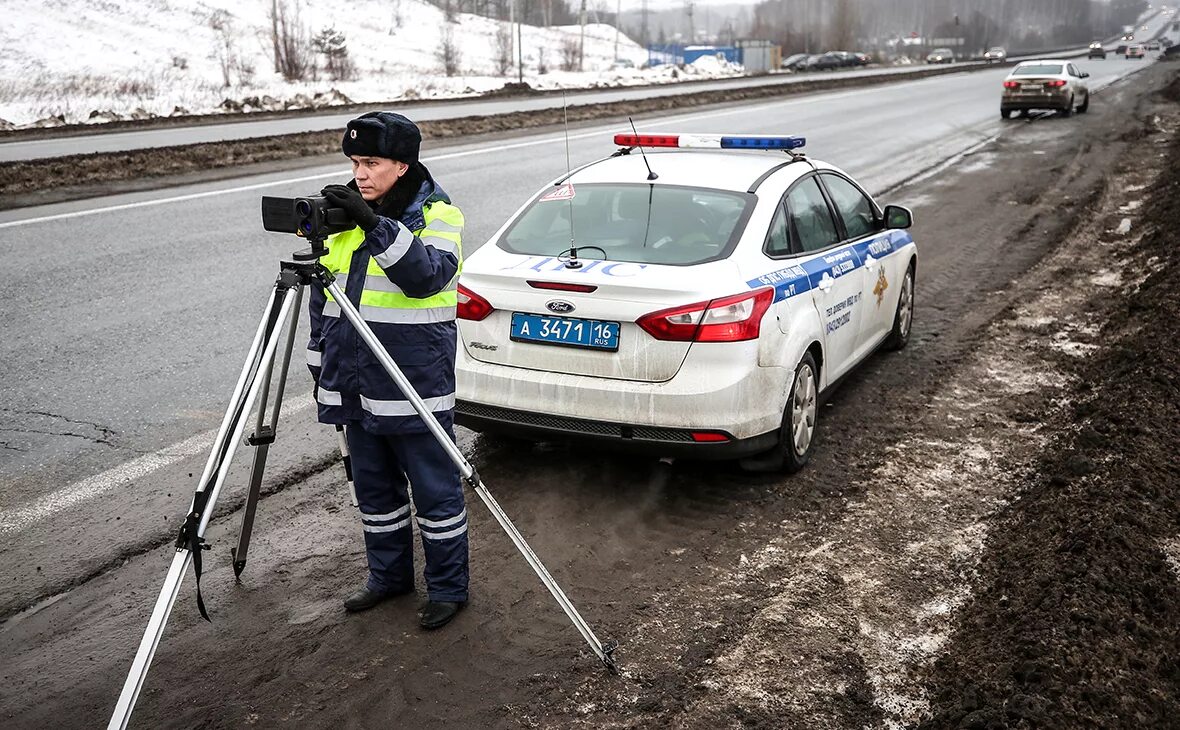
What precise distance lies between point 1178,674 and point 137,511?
432cm

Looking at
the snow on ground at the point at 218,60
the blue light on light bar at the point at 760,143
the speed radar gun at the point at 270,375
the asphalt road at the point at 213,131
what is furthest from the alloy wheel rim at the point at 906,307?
the snow on ground at the point at 218,60

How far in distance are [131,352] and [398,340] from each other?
13.9ft

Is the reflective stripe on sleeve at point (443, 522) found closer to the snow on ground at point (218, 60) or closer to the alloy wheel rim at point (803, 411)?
the alloy wheel rim at point (803, 411)

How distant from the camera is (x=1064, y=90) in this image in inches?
1043

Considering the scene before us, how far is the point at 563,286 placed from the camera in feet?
16.2

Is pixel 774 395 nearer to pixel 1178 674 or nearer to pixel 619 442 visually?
pixel 619 442

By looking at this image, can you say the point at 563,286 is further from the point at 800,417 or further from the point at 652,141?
the point at 652,141

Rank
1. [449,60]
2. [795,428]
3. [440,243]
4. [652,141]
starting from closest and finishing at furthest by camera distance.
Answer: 1. [440,243]
2. [795,428]
3. [652,141]
4. [449,60]

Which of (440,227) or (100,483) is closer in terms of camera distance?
(440,227)

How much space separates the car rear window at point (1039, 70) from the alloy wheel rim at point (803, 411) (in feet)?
82.2

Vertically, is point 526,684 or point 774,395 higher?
point 774,395

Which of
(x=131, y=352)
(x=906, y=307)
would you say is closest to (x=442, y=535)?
(x=131, y=352)

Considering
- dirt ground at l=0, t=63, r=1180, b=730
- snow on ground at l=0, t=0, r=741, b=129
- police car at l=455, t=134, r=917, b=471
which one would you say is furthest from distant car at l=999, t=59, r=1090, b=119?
police car at l=455, t=134, r=917, b=471

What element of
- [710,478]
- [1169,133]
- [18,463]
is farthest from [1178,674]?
[1169,133]
